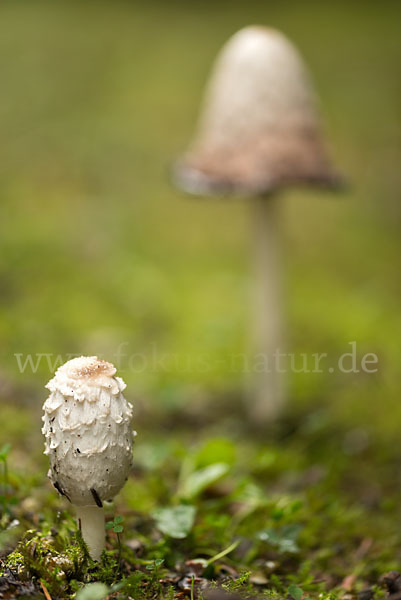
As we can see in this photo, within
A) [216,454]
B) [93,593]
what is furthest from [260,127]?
[93,593]

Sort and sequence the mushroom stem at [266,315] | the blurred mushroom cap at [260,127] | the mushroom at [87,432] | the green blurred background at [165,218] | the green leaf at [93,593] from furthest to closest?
the green blurred background at [165,218]
the mushroom stem at [266,315]
the blurred mushroom cap at [260,127]
the mushroom at [87,432]
the green leaf at [93,593]

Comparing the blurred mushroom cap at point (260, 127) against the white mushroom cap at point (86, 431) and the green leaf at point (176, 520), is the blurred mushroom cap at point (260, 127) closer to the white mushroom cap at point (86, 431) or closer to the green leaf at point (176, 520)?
the green leaf at point (176, 520)

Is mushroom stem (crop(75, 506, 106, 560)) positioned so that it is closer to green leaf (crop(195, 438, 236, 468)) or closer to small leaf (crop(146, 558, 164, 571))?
small leaf (crop(146, 558, 164, 571))

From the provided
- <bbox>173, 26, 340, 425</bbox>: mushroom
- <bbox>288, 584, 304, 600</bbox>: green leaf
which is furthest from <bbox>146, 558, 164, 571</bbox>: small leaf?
<bbox>173, 26, 340, 425</bbox>: mushroom

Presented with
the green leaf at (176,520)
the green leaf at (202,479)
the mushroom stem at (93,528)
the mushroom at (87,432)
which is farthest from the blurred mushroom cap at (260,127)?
the mushroom stem at (93,528)

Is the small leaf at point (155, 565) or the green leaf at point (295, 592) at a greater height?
the small leaf at point (155, 565)
